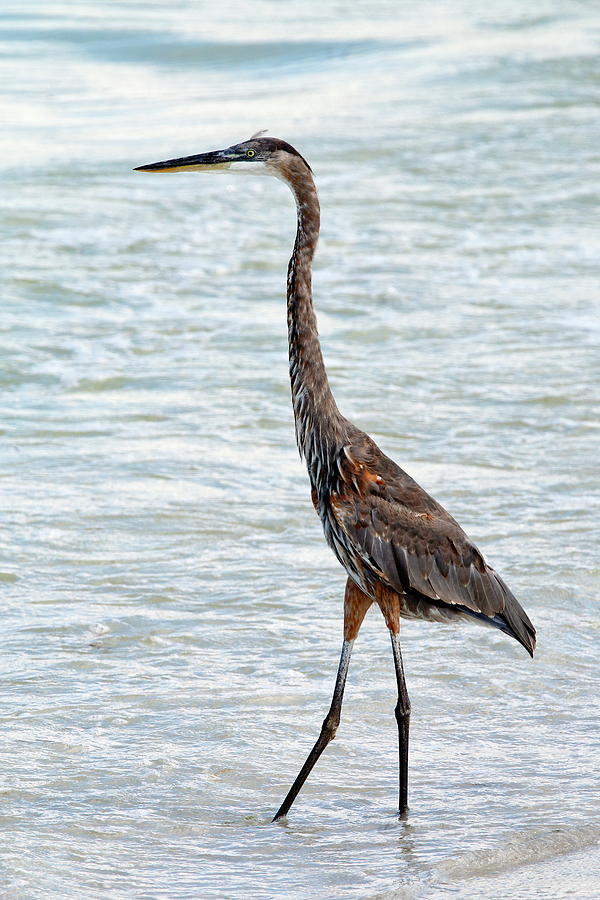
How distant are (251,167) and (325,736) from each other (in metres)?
1.99

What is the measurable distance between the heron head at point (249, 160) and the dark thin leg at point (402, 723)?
5.46 feet

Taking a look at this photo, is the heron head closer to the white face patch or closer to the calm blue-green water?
the white face patch

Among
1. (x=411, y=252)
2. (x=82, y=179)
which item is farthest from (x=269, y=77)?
(x=411, y=252)

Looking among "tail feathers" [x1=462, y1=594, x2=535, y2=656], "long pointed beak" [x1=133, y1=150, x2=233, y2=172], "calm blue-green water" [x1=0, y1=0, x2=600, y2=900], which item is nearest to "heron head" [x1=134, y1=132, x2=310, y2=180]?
"long pointed beak" [x1=133, y1=150, x2=233, y2=172]

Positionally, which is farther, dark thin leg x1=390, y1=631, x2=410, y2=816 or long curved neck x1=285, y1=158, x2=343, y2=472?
long curved neck x1=285, y1=158, x2=343, y2=472

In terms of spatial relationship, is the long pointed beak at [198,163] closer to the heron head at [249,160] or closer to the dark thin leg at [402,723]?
the heron head at [249,160]

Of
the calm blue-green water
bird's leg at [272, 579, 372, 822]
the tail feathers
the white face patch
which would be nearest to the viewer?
the calm blue-green water

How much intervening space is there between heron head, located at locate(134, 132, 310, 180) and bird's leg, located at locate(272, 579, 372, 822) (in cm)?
148

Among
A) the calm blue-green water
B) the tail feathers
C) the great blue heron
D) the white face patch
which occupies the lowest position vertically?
the calm blue-green water

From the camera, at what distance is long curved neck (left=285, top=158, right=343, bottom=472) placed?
4727 millimetres

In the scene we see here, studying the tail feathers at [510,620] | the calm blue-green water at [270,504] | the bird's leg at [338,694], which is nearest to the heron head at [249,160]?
the bird's leg at [338,694]

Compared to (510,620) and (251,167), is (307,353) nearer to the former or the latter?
(251,167)

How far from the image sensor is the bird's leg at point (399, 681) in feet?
14.9

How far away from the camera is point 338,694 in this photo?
467cm
